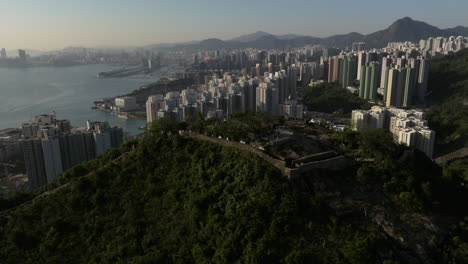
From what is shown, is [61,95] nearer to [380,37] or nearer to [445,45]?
[445,45]

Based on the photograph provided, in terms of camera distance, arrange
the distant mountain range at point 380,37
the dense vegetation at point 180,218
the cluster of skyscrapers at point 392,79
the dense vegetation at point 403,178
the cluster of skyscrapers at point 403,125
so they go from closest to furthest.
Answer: the dense vegetation at point 180,218 → the dense vegetation at point 403,178 → the cluster of skyscrapers at point 403,125 → the cluster of skyscrapers at point 392,79 → the distant mountain range at point 380,37

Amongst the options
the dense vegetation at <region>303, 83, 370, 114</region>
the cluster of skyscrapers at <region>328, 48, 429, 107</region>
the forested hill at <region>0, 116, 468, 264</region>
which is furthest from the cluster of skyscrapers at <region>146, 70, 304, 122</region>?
the forested hill at <region>0, 116, 468, 264</region>

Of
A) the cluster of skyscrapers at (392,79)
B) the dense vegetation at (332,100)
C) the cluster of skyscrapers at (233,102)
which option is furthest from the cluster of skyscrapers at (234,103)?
the cluster of skyscrapers at (392,79)

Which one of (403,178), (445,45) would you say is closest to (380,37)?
(445,45)

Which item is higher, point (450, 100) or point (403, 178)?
point (403, 178)

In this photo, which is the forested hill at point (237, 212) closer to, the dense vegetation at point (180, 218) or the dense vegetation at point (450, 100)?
the dense vegetation at point (180, 218)

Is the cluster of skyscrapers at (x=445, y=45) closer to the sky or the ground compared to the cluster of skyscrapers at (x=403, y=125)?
closer to the sky

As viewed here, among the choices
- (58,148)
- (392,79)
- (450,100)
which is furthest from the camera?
(392,79)
